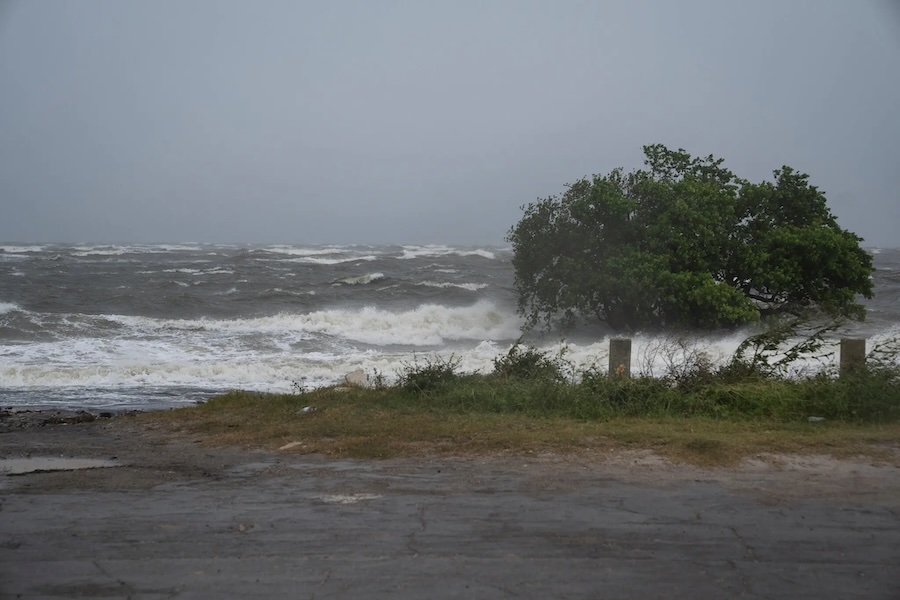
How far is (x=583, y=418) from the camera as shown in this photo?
8.66 m

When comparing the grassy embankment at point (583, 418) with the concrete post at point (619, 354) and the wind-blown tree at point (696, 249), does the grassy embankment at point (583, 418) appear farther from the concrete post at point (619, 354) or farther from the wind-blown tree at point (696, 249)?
the wind-blown tree at point (696, 249)

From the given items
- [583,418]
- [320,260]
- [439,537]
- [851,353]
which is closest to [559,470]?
[439,537]

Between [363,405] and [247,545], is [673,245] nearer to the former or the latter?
[363,405]

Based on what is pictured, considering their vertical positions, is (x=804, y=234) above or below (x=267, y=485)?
above

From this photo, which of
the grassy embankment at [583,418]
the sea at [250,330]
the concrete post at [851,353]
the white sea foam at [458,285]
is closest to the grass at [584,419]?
the grassy embankment at [583,418]

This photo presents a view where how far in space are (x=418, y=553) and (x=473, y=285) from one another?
3449cm

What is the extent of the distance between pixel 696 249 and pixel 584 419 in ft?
33.6

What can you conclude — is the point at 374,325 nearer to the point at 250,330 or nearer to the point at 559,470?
the point at 250,330

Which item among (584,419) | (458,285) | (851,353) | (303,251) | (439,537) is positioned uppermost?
(303,251)

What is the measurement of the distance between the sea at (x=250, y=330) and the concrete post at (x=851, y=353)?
185 centimetres

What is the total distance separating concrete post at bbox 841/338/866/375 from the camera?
29.9 feet

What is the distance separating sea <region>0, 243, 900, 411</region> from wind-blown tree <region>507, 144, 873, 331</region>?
943 millimetres

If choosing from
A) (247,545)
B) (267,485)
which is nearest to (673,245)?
(267,485)

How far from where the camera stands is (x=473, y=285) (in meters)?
39.4
